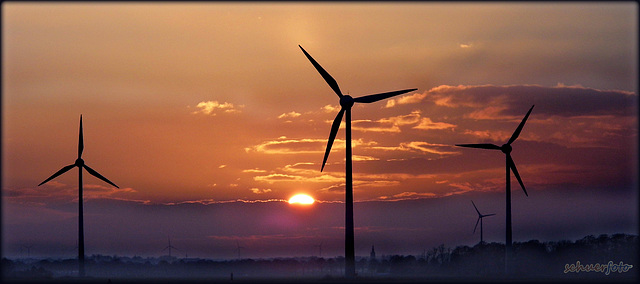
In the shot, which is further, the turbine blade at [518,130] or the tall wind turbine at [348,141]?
the turbine blade at [518,130]

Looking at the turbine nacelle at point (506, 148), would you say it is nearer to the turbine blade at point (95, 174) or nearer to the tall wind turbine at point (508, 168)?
the tall wind turbine at point (508, 168)

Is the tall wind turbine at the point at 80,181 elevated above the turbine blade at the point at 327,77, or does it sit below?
below

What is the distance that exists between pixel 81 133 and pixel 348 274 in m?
60.0

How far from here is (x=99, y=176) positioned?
438 ft

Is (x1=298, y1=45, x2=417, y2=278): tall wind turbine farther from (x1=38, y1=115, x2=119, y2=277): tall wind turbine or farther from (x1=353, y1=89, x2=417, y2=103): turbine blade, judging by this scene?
(x1=38, y1=115, x2=119, y2=277): tall wind turbine

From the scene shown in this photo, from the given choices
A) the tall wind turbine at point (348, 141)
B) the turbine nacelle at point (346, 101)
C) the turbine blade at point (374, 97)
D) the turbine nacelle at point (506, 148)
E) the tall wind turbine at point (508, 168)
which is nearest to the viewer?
the tall wind turbine at point (348, 141)

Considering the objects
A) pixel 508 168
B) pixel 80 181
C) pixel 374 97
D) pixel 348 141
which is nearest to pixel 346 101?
pixel 374 97

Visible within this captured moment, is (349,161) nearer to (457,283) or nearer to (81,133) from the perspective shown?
(457,283)

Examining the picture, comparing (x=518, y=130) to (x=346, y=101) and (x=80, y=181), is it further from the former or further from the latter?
(x=80, y=181)

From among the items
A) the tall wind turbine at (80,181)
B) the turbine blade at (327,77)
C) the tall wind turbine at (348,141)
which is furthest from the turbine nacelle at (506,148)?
the tall wind turbine at (80,181)

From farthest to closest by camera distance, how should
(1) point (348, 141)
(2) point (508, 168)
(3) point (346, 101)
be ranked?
(2) point (508, 168), (3) point (346, 101), (1) point (348, 141)

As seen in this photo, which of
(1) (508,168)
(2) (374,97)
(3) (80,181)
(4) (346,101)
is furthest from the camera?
(3) (80,181)

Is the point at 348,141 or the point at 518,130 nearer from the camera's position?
the point at 348,141

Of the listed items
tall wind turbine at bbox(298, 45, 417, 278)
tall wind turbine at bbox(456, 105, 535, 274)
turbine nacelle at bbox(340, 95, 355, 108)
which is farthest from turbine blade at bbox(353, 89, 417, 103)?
tall wind turbine at bbox(456, 105, 535, 274)
